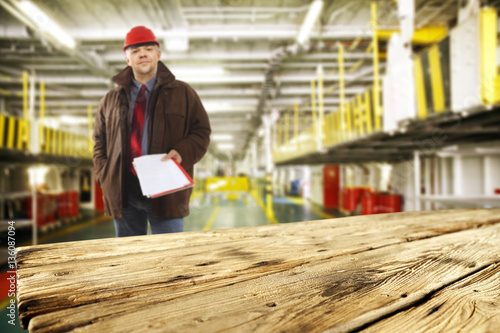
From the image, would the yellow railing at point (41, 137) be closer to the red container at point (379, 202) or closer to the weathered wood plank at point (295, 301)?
the weathered wood plank at point (295, 301)

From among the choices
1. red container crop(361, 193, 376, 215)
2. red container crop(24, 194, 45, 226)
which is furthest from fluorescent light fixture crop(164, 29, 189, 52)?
red container crop(361, 193, 376, 215)

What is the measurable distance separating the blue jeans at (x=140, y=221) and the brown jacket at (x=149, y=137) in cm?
6

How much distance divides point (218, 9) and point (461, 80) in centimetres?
446

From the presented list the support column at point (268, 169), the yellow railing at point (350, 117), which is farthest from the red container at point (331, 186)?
the yellow railing at point (350, 117)

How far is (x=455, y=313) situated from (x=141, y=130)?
152cm

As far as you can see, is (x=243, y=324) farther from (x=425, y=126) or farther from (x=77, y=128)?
(x=77, y=128)

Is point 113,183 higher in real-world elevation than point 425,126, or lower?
lower

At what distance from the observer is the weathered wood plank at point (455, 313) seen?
22.5 inches

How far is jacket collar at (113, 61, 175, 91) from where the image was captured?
1.54 m

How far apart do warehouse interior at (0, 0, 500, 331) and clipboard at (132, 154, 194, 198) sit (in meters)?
0.58

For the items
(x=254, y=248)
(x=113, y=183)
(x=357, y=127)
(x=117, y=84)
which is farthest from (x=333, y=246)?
(x=357, y=127)

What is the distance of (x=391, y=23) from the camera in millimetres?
5262

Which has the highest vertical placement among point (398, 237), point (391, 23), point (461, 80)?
point (391, 23)

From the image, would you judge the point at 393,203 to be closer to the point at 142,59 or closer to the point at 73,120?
the point at 142,59
